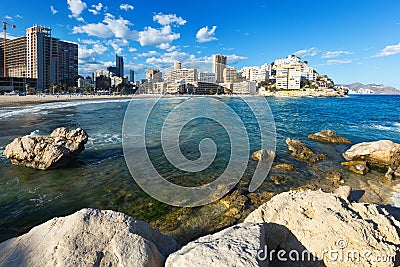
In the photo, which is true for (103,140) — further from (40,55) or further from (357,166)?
(40,55)

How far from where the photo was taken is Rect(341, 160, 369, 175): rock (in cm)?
1023

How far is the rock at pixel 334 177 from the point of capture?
29.7 ft

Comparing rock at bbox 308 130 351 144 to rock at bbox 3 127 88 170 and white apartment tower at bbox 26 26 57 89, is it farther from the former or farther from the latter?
white apartment tower at bbox 26 26 57 89

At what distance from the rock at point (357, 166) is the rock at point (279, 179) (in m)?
3.56

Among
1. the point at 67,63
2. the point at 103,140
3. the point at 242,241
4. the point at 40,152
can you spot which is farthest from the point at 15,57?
the point at 242,241

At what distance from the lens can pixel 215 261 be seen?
85.8 inches

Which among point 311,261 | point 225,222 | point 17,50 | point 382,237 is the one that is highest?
point 17,50

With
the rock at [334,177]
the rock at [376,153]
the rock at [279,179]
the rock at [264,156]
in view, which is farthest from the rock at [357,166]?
the rock at [279,179]

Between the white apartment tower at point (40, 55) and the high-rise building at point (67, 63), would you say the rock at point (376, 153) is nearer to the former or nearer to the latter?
the white apartment tower at point (40, 55)

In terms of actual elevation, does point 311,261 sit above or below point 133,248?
below

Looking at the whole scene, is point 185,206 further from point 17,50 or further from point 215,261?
point 17,50

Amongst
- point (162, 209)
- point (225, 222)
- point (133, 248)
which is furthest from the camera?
point (162, 209)

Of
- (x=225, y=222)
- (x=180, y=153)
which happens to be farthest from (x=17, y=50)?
(x=225, y=222)

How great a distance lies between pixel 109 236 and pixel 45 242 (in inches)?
27.0
